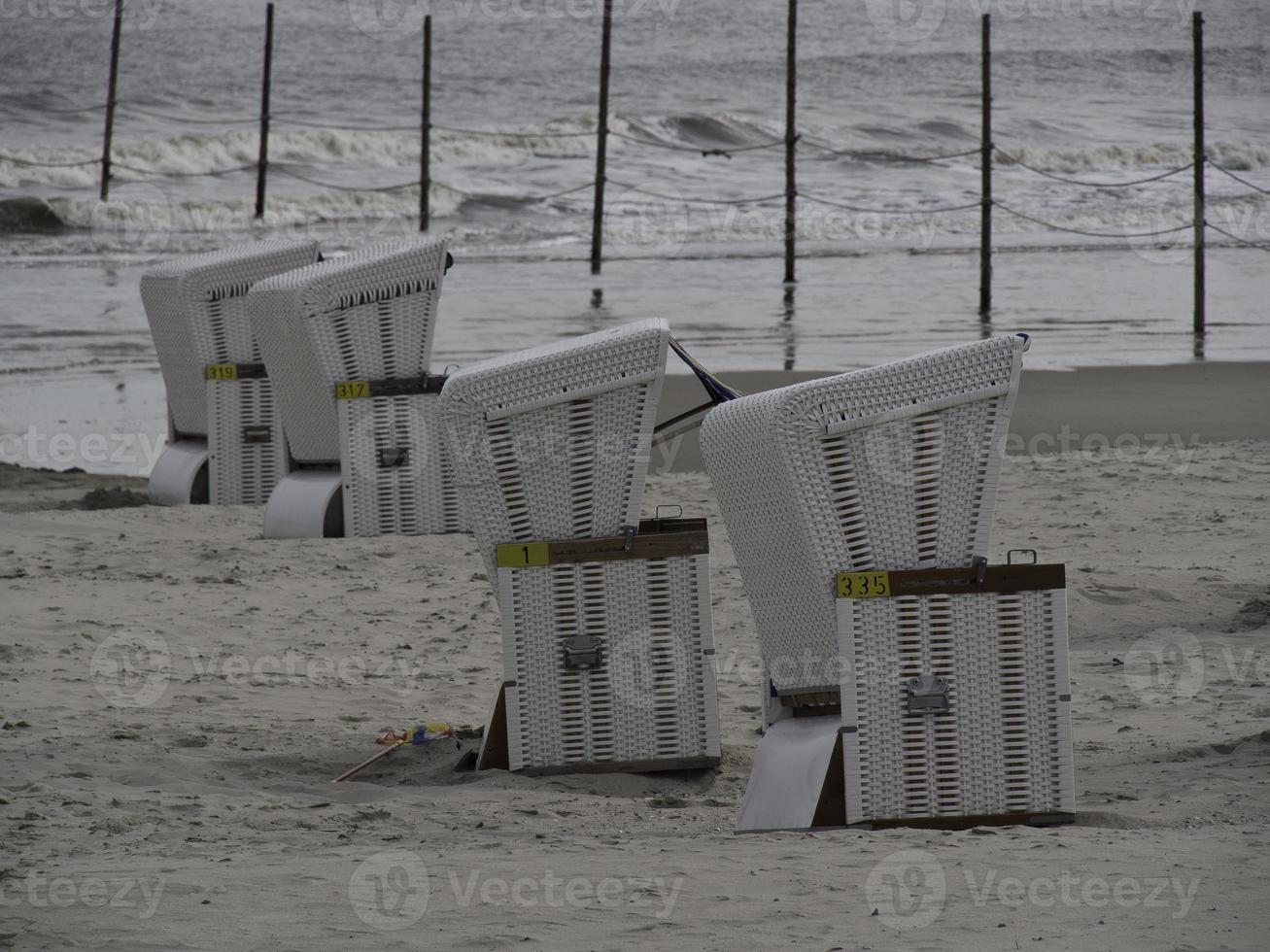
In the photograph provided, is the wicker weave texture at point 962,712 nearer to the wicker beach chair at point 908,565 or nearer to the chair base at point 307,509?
the wicker beach chair at point 908,565

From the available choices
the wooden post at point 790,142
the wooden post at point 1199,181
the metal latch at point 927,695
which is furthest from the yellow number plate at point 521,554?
the wooden post at point 790,142

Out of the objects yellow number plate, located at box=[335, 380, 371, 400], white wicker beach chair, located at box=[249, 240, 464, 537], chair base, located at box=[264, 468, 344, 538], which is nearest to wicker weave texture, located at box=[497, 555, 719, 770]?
white wicker beach chair, located at box=[249, 240, 464, 537]

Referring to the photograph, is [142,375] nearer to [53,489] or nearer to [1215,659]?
[53,489]

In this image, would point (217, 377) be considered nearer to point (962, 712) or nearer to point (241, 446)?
point (241, 446)

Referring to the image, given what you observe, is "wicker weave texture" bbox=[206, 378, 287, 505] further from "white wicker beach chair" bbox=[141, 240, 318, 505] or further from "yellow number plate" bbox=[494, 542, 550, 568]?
"yellow number plate" bbox=[494, 542, 550, 568]

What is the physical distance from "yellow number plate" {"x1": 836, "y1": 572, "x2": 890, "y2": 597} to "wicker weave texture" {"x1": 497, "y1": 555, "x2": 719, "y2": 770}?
25.6 inches

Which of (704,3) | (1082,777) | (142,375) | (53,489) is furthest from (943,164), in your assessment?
(1082,777)

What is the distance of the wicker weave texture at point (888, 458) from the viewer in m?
3.81

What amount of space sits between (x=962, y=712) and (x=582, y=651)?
1114mm

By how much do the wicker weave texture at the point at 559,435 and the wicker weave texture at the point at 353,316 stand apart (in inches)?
114

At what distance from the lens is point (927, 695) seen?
12.8 feet

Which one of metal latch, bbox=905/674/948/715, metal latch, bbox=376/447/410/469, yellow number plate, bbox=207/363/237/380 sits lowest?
metal latch, bbox=376/447/410/469

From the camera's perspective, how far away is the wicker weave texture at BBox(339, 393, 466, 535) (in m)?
7.40

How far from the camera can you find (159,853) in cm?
373
